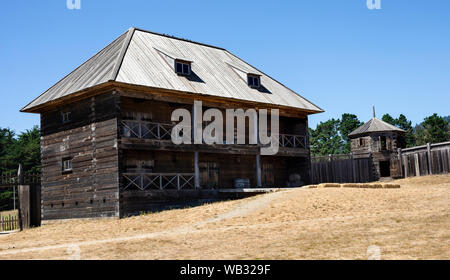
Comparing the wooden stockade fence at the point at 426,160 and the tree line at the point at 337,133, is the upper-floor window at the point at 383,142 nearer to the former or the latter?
the wooden stockade fence at the point at 426,160

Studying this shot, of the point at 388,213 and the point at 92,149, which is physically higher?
the point at 92,149

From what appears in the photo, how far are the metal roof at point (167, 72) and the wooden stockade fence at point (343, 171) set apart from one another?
767cm

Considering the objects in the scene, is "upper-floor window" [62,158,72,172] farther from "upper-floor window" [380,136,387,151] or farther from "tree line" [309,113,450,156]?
"tree line" [309,113,450,156]

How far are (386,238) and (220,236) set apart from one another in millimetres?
4619

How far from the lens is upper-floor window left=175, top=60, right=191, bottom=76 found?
2800 cm

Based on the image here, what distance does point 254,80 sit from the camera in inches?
1276

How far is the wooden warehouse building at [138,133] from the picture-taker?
953 inches

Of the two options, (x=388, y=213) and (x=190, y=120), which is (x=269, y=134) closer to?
(x=190, y=120)

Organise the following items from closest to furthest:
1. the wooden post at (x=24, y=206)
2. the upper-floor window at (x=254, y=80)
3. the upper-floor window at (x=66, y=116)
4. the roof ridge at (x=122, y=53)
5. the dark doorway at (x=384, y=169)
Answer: the roof ridge at (x=122, y=53) → the wooden post at (x=24, y=206) → the upper-floor window at (x=66, y=116) → the upper-floor window at (x=254, y=80) → the dark doorway at (x=384, y=169)

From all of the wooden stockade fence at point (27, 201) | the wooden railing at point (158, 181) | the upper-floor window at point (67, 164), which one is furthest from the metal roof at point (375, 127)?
the wooden stockade fence at point (27, 201)

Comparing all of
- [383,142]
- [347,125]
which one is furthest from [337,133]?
[383,142]

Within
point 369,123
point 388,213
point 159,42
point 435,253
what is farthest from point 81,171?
point 369,123

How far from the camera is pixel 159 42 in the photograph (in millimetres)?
31062

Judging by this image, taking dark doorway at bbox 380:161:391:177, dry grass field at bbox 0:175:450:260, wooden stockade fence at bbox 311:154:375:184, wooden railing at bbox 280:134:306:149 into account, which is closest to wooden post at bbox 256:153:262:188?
wooden railing at bbox 280:134:306:149
